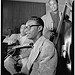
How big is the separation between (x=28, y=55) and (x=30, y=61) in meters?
0.08

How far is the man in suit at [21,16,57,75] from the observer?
243 cm

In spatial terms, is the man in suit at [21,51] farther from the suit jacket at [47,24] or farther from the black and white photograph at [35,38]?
the suit jacket at [47,24]

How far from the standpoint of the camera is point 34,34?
2494 millimetres

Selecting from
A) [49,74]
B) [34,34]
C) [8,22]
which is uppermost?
[8,22]

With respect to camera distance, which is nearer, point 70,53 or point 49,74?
point 49,74

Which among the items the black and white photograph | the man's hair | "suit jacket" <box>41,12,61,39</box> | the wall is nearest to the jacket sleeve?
the black and white photograph

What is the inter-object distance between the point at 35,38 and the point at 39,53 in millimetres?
203

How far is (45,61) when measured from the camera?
7.99 ft

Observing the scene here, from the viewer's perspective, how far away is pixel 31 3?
256cm

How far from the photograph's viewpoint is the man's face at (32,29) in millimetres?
2489

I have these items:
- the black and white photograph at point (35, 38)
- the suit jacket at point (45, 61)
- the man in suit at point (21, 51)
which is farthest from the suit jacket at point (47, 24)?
the man in suit at point (21, 51)

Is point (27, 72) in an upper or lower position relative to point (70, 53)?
lower

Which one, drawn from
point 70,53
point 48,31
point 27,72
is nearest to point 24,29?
point 48,31

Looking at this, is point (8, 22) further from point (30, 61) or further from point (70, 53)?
point (70, 53)
